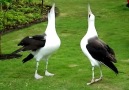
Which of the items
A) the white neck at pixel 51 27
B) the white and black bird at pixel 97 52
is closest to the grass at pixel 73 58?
the white and black bird at pixel 97 52

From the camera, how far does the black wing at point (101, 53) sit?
8523 millimetres

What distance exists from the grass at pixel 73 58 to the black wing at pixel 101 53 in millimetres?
578

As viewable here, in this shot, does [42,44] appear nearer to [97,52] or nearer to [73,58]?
[97,52]

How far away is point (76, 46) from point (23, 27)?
3826 millimetres

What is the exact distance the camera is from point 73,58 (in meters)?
11.3

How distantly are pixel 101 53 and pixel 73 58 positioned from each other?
2776mm

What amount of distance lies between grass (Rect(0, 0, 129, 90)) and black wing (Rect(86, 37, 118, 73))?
1.90 ft

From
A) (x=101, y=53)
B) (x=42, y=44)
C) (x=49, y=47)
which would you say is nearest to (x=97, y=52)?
(x=101, y=53)

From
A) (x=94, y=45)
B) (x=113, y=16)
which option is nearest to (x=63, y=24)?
(x=113, y=16)

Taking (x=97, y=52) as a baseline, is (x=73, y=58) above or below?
below

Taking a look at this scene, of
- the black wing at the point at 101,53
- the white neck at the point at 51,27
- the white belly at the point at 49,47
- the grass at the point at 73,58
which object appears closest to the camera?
the black wing at the point at 101,53

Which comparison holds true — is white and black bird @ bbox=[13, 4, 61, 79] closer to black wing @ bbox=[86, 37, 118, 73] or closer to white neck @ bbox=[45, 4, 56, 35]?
white neck @ bbox=[45, 4, 56, 35]

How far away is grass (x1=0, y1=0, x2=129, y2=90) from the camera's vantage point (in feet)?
29.3

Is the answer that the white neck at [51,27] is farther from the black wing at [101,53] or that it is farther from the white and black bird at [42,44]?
the black wing at [101,53]
